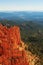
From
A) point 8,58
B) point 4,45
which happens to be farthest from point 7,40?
point 8,58

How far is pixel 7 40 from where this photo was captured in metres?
26.1

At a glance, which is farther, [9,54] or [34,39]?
[34,39]

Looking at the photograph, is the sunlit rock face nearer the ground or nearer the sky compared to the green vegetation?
nearer the sky

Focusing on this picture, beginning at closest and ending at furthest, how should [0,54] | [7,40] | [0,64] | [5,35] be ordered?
1. [0,64]
2. [0,54]
3. [7,40]
4. [5,35]

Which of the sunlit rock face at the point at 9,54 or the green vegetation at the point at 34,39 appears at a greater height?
the sunlit rock face at the point at 9,54

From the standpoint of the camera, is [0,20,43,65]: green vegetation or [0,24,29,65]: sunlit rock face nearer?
[0,24,29,65]: sunlit rock face

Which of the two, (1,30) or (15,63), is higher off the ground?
(1,30)

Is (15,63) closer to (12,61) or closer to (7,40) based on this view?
(12,61)

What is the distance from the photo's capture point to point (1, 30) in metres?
29.6

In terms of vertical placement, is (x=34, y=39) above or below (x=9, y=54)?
below

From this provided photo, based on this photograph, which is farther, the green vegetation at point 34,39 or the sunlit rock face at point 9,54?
the green vegetation at point 34,39

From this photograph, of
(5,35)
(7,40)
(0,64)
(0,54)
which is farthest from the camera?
(5,35)

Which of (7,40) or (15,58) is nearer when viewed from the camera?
(15,58)

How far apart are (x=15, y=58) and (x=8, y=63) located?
1.00 m
